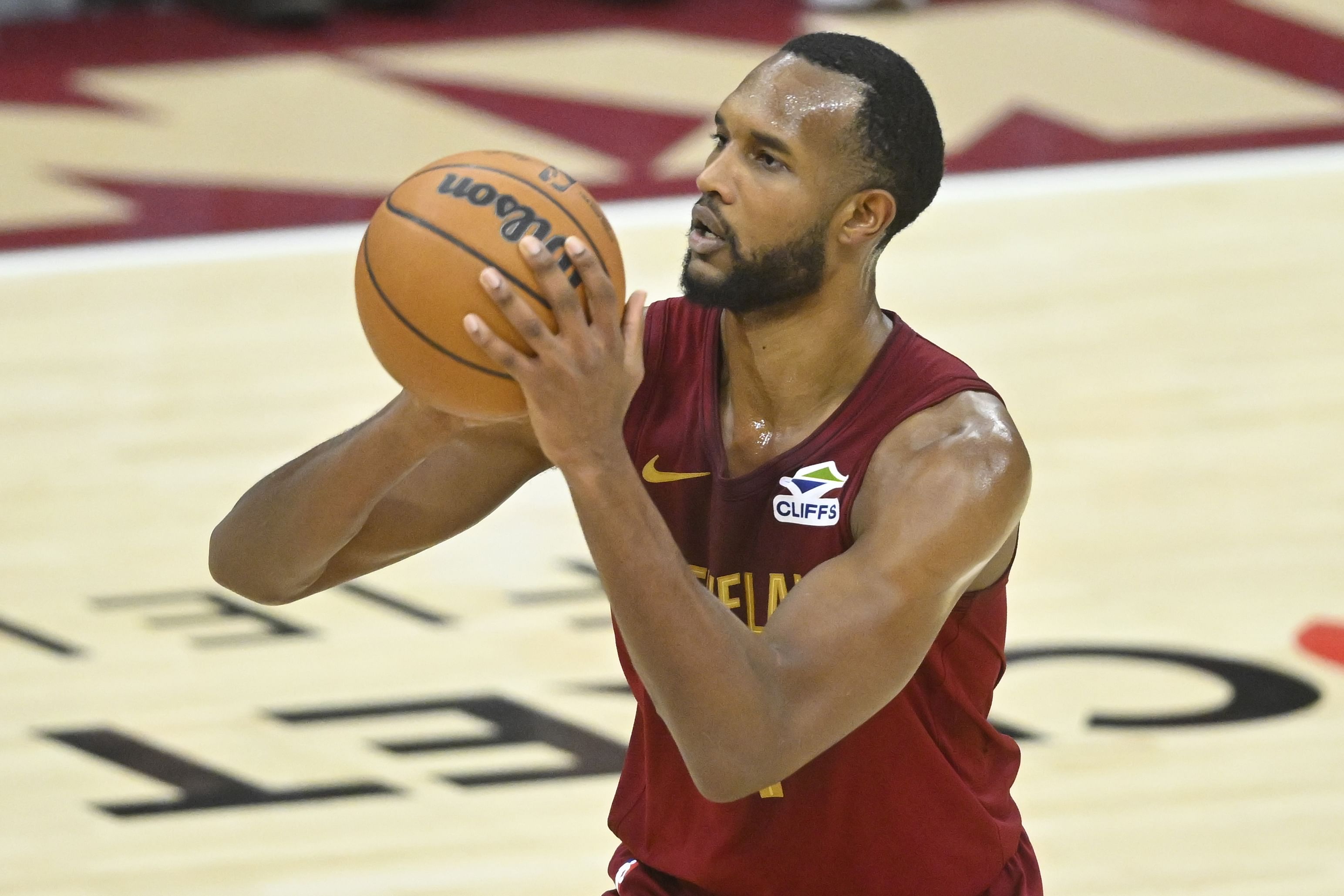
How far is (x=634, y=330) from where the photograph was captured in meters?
2.35

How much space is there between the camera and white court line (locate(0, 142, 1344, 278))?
864cm

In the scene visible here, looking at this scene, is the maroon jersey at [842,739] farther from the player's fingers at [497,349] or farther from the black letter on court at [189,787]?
the black letter on court at [189,787]

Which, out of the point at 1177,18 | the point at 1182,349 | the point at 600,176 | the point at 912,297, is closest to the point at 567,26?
the point at 600,176

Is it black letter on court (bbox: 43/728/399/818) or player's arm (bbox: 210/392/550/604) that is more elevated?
player's arm (bbox: 210/392/550/604)

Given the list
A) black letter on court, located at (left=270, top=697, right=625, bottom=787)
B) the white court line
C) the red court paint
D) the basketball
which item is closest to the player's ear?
the basketball

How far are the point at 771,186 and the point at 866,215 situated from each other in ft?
0.56

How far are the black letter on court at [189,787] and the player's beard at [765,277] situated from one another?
248 cm

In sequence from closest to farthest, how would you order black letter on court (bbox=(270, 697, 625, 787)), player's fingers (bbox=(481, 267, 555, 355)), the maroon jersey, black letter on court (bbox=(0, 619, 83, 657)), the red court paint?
player's fingers (bbox=(481, 267, 555, 355)), the maroon jersey, black letter on court (bbox=(270, 697, 625, 787)), the red court paint, black letter on court (bbox=(0, 619, 83, 657))

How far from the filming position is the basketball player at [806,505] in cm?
257

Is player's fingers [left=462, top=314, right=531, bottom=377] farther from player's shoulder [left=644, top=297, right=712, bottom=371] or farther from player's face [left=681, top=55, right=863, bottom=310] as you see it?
player's shoulder [left=644, top=297, right=712, bottom=371]

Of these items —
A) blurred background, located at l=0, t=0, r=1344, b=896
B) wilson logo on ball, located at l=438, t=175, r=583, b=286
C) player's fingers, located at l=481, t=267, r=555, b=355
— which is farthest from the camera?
blurred background, located at l=0, t=0, r=1344, b=896

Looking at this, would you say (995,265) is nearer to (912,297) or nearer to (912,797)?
(912,297)

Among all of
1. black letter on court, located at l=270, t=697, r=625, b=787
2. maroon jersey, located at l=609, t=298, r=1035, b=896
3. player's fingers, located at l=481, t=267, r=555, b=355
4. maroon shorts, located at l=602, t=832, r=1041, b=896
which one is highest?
player's fingers, located at l=481, t=267, r=555, b=355

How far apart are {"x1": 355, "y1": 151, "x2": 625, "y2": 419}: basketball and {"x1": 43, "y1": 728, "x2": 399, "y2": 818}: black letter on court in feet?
7.94
